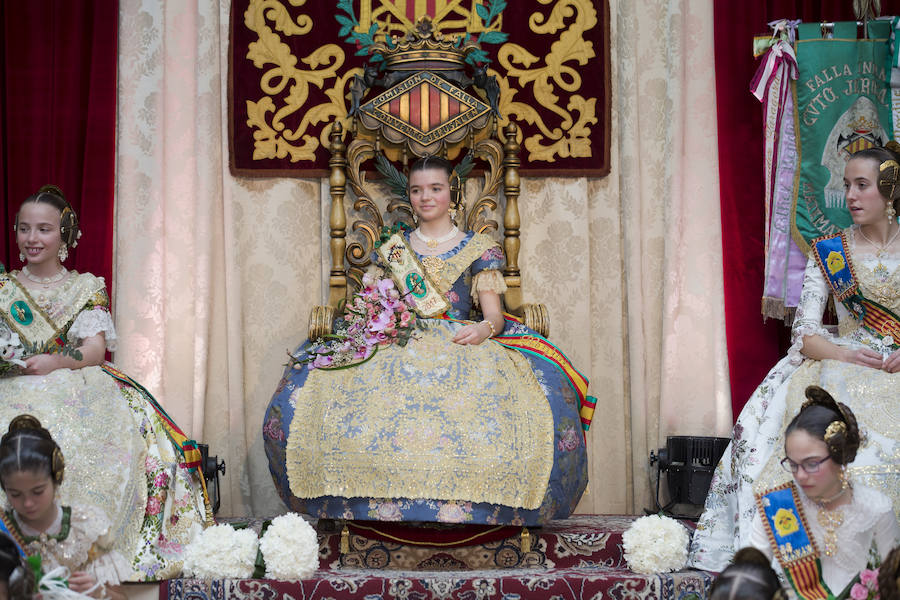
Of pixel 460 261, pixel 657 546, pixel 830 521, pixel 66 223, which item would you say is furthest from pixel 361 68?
pixel 830 521

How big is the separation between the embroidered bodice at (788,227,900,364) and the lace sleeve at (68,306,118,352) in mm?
2670

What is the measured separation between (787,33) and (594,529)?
2425 millimetres

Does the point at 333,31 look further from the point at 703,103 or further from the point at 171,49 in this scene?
the point at 703,103

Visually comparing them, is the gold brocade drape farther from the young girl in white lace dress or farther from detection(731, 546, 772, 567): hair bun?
detection(731, 546, 772, 567): hair bun

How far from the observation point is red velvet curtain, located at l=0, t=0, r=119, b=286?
16.7 ft

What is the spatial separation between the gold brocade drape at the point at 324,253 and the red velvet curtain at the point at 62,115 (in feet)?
0.45

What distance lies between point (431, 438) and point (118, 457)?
1102mm

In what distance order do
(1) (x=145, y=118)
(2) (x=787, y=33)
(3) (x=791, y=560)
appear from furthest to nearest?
(1) (x=145, y=118), (2) (x=787, y=33), (3) (x=791, y=560)

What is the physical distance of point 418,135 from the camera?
16.7 feet

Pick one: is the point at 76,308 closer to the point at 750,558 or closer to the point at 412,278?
the point at 412,278

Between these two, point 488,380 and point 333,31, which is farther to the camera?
point 333,31

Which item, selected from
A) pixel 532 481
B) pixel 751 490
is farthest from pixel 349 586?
pixel 751 490

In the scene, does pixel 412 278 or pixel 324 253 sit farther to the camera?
pixel 324 253

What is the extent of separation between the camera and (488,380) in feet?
13.6
